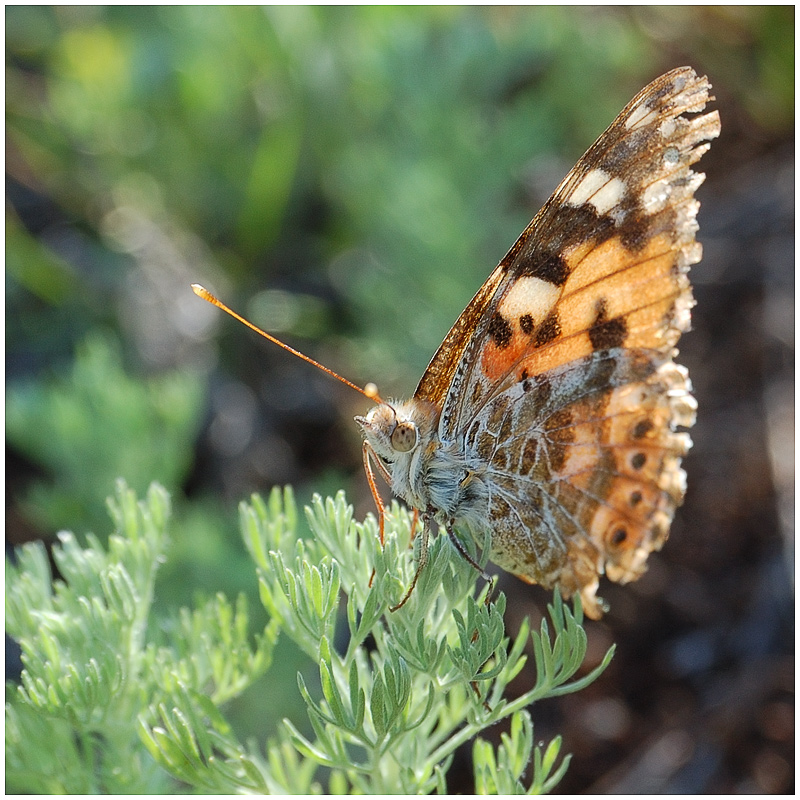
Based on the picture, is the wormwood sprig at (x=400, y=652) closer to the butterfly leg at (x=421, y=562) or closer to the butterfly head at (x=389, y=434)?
the butterfly leg at (x=421, y=562)

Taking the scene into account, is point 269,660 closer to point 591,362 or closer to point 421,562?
point 421,562

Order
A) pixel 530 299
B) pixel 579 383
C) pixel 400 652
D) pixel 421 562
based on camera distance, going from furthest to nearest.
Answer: pixel 579 383
pixel 530 299
pixel 421 562
pixel 400 652

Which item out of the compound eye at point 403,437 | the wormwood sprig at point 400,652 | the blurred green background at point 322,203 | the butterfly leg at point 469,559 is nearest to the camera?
the wormwood sprig at point 400,652

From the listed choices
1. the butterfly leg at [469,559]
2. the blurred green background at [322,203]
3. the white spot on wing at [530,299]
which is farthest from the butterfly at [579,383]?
the blurred green background at [322,203]

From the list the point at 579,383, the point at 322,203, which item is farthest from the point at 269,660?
the point at 322,203

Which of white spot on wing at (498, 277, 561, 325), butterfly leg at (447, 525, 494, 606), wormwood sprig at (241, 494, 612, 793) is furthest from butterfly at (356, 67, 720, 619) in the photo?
wormwood sprig at (241, 494, 612, 793)

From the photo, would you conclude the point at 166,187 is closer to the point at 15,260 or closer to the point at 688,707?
the point at 15,260

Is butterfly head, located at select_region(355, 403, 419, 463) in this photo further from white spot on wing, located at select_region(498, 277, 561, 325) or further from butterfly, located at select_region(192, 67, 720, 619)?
white spot on wing, located at select_region(498, 277, 561, 325)
